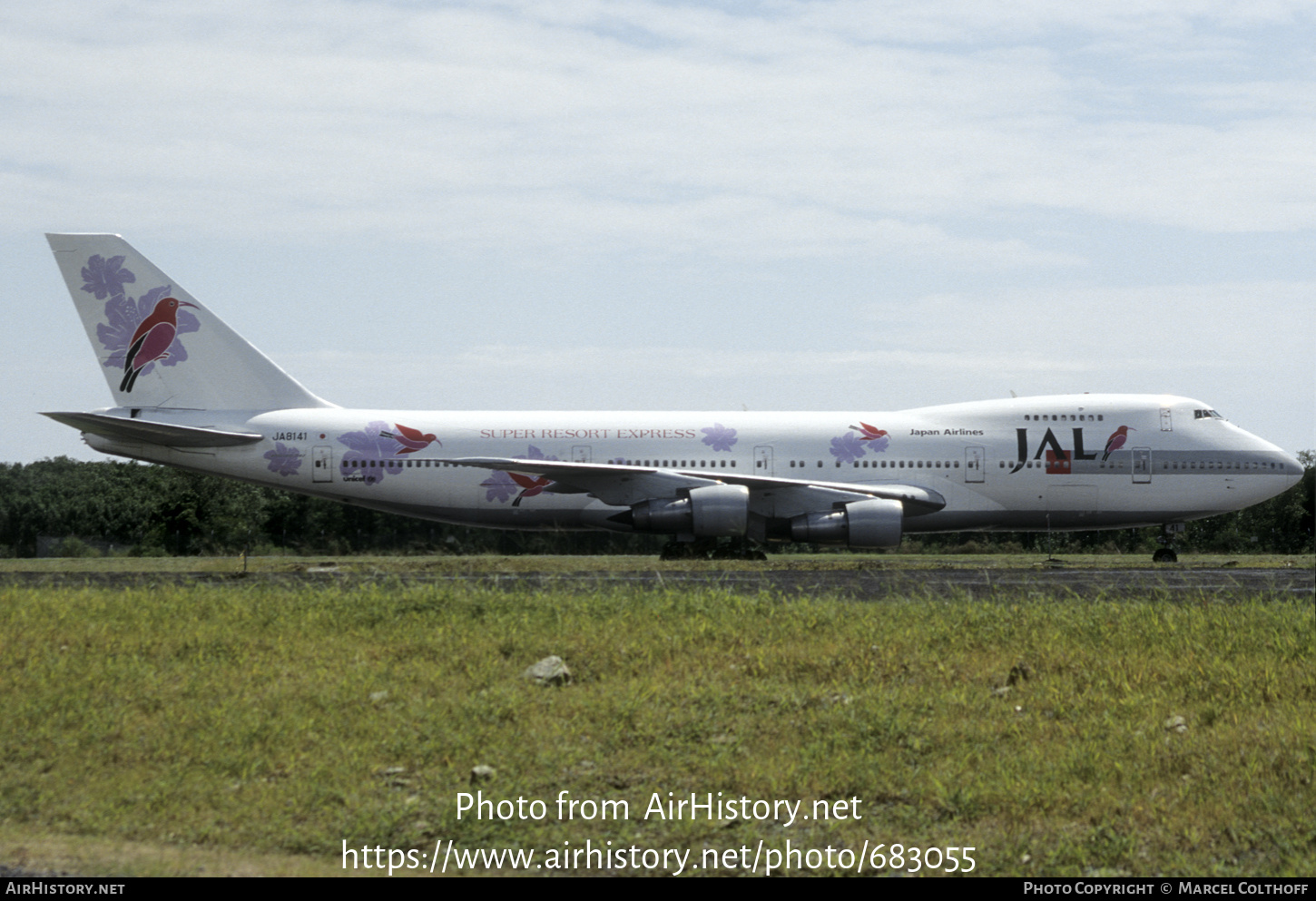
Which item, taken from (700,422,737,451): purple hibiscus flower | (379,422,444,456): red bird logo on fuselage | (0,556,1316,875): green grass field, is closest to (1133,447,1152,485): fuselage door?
(700,422,737,451): purple hibiscus flower

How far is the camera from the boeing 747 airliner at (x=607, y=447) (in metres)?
29.5

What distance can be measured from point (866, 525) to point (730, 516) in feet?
9.90

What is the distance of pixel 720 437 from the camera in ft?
99.2

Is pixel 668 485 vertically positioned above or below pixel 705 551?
above

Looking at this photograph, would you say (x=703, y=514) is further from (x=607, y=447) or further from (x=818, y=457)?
(x=818, y=457)

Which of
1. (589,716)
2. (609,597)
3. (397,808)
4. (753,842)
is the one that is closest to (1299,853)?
(753,842)

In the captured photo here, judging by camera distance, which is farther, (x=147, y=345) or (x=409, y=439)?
(x=409, y=439)

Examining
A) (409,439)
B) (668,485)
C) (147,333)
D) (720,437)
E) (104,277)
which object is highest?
(104,277)

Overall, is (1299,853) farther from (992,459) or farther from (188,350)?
(188,350)

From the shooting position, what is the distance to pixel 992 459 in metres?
30.2

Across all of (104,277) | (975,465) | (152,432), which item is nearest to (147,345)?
(104,277)

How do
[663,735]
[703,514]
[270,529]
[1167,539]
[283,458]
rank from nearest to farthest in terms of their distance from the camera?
[663,735], [703,514], [283,458], [1167,539], [270,529]

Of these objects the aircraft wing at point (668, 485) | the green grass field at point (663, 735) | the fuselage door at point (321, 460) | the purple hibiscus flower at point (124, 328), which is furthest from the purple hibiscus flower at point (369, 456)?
the green grass field at point (663, 735)

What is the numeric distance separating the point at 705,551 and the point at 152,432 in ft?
41.7
